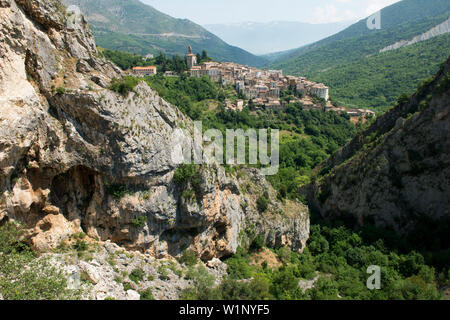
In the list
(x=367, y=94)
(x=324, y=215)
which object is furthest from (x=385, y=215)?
(x=367, y=94)

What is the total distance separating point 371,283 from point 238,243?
1139 cm

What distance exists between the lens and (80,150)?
16953 millimetres

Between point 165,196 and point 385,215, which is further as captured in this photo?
point 385,215

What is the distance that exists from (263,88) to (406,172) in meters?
66.2

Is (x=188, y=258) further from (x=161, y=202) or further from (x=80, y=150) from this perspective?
(x=80, y=150)

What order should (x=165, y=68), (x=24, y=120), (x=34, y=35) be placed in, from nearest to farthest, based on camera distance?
1. (x=24, y=120)
2. (x=34, y=35)
3. (x=165, y=68)

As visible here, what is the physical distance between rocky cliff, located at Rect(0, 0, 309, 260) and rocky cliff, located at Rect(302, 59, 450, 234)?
20.1 meters

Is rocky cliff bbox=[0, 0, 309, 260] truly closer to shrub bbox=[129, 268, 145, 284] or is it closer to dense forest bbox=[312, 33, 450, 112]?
shrub bbox=[129, 268, 145, 284]

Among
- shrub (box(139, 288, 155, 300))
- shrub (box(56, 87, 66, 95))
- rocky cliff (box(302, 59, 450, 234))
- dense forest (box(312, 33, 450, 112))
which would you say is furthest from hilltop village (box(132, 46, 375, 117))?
shrub (box(139, 288, 155, 300))

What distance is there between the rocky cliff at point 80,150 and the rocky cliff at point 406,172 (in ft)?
66.0

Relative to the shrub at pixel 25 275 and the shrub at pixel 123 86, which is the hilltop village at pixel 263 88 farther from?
the shrub at pixel 25 275

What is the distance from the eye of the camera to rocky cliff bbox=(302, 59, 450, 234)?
1176 inches

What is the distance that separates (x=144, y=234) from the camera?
19.4m
